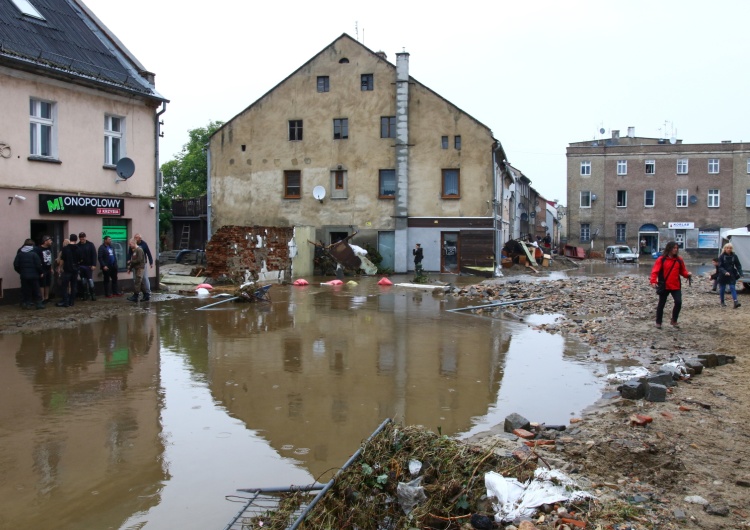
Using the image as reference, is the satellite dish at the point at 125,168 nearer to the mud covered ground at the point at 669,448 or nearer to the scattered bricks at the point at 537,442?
the mud covered ground at the point at 669,448

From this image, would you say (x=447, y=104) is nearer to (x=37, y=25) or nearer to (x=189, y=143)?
(x=37, y=25)

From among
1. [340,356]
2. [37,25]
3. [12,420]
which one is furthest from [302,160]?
[12,420]

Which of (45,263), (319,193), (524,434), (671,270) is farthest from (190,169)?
(524,434)

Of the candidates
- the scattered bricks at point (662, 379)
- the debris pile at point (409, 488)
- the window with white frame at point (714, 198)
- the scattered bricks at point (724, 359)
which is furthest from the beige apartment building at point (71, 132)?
the window with white frame at point (714, 198)

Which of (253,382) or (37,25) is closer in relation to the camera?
(253,382)

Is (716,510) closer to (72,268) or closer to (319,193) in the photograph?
(72,268)

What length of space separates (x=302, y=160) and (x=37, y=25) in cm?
1841

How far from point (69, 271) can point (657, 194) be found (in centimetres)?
5964

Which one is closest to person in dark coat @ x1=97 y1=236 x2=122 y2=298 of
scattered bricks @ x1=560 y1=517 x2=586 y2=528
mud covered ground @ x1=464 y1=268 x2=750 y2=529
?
mud covered ground @ x1=464 y1=268 x2=750 y2=529

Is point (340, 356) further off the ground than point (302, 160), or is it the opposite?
point (302, 160)

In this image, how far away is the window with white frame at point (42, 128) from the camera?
17141 millimetres

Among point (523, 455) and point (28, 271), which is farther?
point (28, 271)

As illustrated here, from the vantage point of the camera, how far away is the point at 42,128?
17453mm

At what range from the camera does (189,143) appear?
70.4 metres
